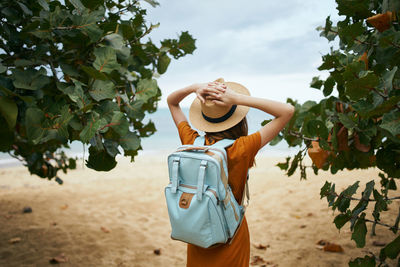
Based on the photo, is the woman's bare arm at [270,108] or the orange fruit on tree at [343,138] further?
the orange fruit on tree at [343,138]

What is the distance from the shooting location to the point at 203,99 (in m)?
1.76

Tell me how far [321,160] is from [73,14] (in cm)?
189

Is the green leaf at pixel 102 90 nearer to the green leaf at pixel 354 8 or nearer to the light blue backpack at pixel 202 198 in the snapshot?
the light blue backpack at pixel 202 198

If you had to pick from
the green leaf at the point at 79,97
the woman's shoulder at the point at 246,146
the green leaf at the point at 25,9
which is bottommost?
the woman's shoulder at the point at 246,146

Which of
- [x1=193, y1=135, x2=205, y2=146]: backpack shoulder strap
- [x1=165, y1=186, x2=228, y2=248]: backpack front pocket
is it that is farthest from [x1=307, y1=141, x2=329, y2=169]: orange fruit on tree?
[x1=165, y1=186, x2=228, y2=248]: backpack front pocket

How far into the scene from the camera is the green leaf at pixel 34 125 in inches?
62.1

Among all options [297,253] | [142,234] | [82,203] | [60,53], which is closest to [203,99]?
[60,53]

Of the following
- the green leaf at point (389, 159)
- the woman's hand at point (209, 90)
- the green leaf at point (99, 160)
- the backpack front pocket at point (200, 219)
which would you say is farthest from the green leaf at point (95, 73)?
the green leaf at point (389, 159)

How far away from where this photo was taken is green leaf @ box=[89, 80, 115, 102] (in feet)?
5.92

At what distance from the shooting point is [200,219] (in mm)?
1559

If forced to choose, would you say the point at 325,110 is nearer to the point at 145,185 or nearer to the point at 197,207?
the point at 197,207

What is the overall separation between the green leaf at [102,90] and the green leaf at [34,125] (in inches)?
12.2

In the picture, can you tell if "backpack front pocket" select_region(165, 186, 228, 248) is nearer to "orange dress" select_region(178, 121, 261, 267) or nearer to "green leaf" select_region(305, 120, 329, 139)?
"orange dress" select_region(178, 121, 261, 267)

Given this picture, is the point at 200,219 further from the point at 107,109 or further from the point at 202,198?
the point at 107,109
